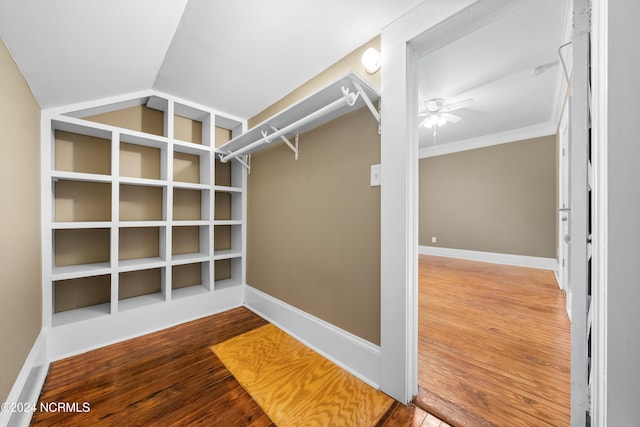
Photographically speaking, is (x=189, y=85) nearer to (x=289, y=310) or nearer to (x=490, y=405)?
(x=289, y=310)

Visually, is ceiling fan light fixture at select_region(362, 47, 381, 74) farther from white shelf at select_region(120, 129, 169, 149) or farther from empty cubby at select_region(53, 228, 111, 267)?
empty cubby at select_region(53, 228, 111, 267)

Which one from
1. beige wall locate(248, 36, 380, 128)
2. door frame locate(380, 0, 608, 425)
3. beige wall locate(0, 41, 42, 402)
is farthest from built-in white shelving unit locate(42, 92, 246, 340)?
door frame locate(380, 0, 608, 425)

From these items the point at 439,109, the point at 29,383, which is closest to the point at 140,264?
the point at 29,383

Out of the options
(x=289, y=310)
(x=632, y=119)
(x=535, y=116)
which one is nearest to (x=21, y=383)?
(x=289, y=310)

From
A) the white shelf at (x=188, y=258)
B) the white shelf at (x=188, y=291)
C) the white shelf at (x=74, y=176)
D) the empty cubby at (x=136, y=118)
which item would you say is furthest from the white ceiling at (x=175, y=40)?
the white shelf at (x=188, y=291)

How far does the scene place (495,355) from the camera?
167cm

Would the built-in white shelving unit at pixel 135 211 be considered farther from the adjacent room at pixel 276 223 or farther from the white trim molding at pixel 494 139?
the white trim molding at pixel 494 139

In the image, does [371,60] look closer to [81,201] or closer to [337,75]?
[337,75]

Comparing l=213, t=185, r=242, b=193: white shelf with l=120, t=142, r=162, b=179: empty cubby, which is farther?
l=213, t=185, r=242, b=193: white shelf

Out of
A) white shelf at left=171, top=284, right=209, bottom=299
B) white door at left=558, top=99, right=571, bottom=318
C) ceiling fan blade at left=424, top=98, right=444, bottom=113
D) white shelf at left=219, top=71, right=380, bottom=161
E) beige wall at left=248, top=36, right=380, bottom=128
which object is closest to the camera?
white shelf at left=219, top=71, right=380, bottom=161

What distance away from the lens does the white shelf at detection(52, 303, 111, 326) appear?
175 centimetres

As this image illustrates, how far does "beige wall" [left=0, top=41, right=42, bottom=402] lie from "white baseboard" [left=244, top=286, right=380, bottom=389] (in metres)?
1.50

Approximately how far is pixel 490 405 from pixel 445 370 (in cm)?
29

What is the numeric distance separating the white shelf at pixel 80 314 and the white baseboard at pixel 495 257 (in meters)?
5.65
